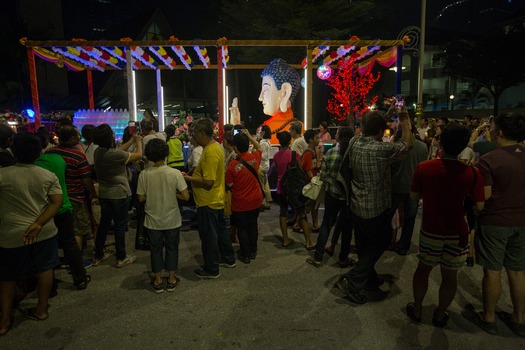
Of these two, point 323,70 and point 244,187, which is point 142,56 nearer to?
point 323,70

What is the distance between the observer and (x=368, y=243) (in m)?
3.74

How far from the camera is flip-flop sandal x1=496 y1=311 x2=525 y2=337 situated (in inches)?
127

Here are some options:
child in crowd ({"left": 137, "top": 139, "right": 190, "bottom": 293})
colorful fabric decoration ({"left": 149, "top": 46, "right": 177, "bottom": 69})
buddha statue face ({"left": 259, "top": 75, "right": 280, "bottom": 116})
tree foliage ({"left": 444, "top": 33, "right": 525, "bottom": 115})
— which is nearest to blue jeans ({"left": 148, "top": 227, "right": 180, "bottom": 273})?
child in crowd ({"left": 137, "top": 139, "right": 190, "bottom": 293})

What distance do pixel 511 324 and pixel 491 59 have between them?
2790 cm

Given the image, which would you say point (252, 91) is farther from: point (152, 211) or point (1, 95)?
point (152, 211)

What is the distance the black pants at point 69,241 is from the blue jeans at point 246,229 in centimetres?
193

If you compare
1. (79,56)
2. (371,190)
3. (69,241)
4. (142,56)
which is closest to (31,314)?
(69,241)

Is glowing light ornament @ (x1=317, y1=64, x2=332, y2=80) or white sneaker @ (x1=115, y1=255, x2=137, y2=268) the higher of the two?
glowing light ornament @ (x1=317, y1=64, x2=332, y2=80)

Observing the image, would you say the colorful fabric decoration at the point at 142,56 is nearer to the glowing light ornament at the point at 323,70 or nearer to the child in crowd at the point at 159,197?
the glowing light ornament at the point at 323,70

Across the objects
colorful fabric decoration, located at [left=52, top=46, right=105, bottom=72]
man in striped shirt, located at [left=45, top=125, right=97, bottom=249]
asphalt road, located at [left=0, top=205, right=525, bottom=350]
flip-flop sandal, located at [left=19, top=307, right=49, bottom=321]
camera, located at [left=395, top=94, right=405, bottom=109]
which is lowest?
asphalt road, located at [left=0, top=205, right=525, bottom=350]

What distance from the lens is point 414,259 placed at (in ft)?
16.6

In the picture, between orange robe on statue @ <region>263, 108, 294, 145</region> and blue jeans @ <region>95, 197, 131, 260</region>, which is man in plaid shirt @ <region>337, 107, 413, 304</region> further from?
orange robe on statue @ <region>263, 108, 294, 145</region>

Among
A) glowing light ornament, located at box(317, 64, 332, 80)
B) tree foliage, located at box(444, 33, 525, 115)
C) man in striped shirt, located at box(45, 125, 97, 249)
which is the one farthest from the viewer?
tree foliage, located at box(444, 33, 525, 115)

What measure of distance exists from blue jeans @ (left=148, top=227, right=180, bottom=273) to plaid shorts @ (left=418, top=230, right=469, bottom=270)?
8.38 feet
